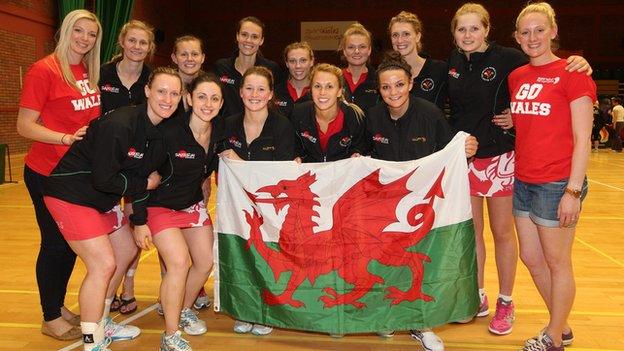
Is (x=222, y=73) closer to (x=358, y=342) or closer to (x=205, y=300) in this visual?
(x=205, y=300)

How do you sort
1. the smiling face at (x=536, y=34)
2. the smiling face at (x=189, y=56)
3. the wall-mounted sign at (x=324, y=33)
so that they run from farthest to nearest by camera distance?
the wall-mounted sign at (x=324, y=33)
the smiling face at (x=189, y=56)
the smiling face at (x=536, y=34)

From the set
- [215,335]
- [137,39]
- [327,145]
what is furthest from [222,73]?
[215,335]

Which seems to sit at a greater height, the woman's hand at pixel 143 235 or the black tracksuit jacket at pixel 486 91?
the black tracksuit jacket at pixel 486 91

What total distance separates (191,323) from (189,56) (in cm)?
187

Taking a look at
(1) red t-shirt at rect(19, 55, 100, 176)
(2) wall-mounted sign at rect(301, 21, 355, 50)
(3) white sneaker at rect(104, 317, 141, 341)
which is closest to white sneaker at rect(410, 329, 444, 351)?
(3) white sneaker at rect(104, 317, 141, 341)

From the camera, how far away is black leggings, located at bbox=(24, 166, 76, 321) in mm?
3510

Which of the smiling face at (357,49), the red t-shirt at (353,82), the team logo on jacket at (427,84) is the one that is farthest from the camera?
the red t-shirt at (353,82)

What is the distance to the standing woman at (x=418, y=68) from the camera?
12.7ft

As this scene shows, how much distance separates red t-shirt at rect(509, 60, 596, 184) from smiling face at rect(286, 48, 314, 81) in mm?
1737

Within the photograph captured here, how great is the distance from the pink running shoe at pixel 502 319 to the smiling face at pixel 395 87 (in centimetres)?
152

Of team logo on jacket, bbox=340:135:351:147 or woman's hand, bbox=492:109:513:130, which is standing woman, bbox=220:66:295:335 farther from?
woman's hand, bbox=492:109:513:130

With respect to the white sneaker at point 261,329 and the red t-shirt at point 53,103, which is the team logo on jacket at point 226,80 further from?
the white sneaker at point 261,329

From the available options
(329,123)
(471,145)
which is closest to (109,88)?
(329,123)

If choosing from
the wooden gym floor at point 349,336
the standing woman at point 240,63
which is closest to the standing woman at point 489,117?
the wooden gym floor at point 349,336
